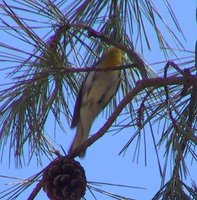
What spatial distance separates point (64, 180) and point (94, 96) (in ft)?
2.30

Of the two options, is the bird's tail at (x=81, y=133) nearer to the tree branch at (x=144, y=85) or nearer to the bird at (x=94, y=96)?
the bird at (x=94, y=96)

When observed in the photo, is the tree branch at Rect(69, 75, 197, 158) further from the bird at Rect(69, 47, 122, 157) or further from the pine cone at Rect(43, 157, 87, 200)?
the bird at Rect(69, 47, 122, 157)

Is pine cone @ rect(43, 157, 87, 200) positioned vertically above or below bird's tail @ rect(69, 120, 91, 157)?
below

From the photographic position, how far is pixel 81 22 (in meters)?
1.37

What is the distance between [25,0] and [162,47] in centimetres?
34

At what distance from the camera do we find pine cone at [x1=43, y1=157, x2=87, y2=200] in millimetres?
→ 1180

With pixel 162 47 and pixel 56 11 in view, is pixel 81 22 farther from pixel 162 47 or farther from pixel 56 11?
pixel 162 47

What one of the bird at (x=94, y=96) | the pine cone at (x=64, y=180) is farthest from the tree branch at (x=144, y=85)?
the bird at (x=94, y=96)

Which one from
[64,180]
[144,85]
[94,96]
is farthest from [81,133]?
[144,85]

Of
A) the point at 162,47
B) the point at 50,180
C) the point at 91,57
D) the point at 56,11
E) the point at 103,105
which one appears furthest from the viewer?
the point at 103,105

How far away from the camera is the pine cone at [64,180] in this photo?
1180 millimetres

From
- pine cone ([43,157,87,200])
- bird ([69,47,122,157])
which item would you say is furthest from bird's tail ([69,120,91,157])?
pine cone ([43,157,87,200])

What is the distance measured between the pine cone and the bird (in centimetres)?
48

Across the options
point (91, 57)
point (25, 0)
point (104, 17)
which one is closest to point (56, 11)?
point (25, 0)
